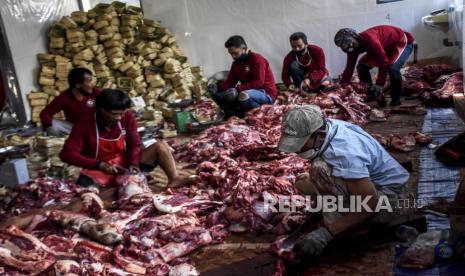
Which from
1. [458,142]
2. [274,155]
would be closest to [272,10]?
[274,155]

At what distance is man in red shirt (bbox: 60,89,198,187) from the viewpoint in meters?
5.47

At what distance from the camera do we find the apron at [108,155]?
18.3ft

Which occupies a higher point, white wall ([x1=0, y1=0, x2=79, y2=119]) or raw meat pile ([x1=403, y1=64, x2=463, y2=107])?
white wall ([x1=0, y1=0, x2=79, y2=119])

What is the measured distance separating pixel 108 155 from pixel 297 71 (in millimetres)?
4776

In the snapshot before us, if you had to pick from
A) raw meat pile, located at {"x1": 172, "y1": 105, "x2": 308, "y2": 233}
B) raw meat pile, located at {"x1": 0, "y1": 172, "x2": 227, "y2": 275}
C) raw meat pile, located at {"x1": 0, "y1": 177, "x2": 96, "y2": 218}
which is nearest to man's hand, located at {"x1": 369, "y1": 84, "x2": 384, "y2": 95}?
raw meat pile, located at {"x1": 172, "y1": 105, "x2": 308, "y2": 233}

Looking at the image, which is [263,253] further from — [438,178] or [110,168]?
[110,168]

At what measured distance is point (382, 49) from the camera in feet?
26.6

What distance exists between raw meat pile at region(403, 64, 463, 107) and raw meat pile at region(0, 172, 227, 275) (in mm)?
4321

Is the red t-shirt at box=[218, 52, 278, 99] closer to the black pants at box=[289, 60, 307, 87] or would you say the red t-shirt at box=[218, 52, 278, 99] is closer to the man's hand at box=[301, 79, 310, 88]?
the man's hand at box=[301, 79, 310, 88]

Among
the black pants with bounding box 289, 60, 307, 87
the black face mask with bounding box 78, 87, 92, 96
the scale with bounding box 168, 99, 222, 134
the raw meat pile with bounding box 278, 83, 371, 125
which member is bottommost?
the scale with bounding box 168, 99, 222, 134

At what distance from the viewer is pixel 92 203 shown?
16.2 feet

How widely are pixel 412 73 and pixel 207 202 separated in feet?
21.0

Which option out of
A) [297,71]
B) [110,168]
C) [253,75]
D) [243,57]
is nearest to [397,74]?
[297,71]

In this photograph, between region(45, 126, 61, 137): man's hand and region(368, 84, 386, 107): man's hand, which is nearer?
region(45, 126, 61, 137): man's hand
